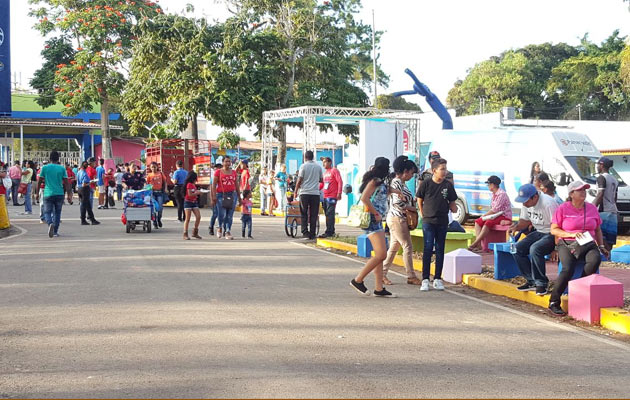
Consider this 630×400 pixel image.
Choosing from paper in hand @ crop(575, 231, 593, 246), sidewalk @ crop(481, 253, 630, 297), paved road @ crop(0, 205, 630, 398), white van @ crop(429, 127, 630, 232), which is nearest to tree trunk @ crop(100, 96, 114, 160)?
white van @ crop(429, 127, 630, 232)

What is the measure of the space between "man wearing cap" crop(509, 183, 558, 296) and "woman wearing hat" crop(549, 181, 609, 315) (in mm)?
555

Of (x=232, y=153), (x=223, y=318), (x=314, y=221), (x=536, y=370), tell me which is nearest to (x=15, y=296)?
(x=223, y=318)

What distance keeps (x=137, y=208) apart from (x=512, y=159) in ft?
33.4

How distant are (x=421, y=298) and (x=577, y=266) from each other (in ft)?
6.72

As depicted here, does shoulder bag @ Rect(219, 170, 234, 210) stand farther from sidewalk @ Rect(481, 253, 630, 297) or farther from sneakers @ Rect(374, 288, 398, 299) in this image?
sneakers @ Rect(374, 288, 398, 299)

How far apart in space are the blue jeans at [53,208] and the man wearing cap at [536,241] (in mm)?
11922

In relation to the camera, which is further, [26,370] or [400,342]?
[400,342]

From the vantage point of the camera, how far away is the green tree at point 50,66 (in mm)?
49250

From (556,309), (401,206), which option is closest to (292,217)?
(401,206)

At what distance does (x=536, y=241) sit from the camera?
1023cm

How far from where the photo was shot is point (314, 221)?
18.4 metres

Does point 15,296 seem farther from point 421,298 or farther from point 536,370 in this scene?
point 536,370

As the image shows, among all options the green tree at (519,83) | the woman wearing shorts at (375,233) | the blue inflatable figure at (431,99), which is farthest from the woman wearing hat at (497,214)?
the green tree at (519,83)

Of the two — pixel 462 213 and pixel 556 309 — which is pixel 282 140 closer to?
pixel 462 213
